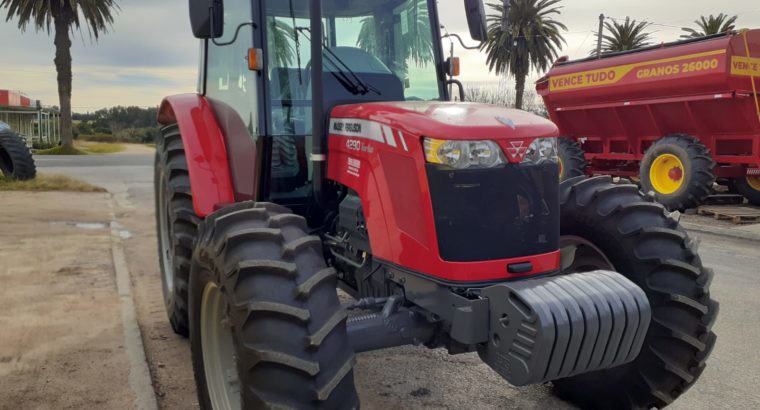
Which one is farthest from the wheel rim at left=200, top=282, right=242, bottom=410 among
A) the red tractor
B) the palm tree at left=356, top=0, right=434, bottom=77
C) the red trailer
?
the red trailer

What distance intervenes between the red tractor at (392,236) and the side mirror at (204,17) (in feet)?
0.04

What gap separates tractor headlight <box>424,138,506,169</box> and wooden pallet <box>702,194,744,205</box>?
1089 cm

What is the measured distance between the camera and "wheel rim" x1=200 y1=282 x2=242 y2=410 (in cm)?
307

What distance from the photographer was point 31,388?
12.0 feet

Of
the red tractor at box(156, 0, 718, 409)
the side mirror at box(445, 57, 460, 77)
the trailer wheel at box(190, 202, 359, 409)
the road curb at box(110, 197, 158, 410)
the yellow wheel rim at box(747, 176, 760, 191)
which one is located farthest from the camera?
the yellow wheel rim at box(747, 176, 760, 191)

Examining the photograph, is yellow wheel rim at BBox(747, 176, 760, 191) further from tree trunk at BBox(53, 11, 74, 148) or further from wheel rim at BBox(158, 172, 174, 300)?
tree trunk at BBox(53, 11, 74, 148)

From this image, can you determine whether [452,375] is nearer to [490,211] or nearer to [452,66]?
[490,211]

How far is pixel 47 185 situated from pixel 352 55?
1208 centimetres

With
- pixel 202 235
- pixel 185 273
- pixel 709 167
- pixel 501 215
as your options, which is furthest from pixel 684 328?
pixel 709 167

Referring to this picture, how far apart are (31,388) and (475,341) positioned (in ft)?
8.61

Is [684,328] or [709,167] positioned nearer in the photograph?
[684,328]

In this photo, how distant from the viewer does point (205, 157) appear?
4.11 meters

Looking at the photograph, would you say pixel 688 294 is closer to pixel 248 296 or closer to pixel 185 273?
pixel 248 296

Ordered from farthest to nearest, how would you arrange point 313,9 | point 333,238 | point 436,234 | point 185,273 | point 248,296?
1. point 185,273
2. point 333,238
3. point 313,9
4. point 436,234
5. point 248,296
